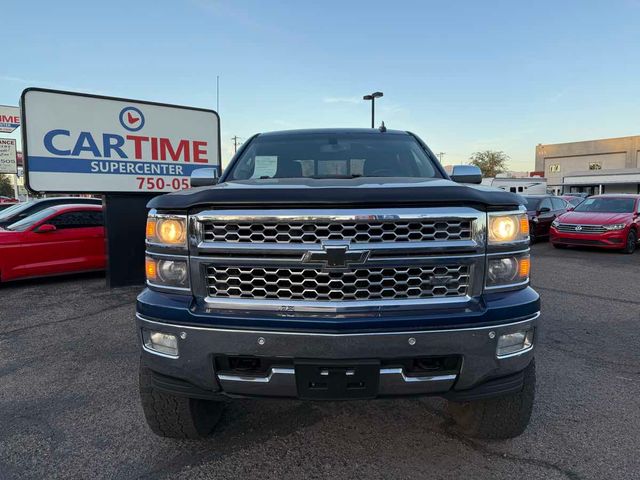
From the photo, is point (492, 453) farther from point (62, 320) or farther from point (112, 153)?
point (112, 153)

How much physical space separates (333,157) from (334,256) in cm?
179

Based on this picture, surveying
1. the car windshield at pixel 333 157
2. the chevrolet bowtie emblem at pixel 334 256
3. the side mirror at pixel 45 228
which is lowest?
the side mirror at pixel 45 228

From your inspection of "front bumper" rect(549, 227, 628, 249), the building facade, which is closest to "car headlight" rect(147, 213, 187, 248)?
"front bumper" rect(549, 227, 628, 249)

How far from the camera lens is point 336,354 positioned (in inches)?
79.9

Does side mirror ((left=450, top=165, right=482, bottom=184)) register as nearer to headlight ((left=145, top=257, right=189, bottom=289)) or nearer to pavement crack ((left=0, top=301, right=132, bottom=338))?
headlight ((left=145, top=257, right=189, bottom=289))

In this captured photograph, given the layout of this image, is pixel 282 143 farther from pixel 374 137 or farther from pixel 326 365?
pixel 326 365

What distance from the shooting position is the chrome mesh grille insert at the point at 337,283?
2.13 metres

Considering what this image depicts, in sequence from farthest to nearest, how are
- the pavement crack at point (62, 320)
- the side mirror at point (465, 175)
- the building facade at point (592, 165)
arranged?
the building facade at point (592, 165) → the pavement crack at point (62, 320) → the side mirror at point (465, 175)

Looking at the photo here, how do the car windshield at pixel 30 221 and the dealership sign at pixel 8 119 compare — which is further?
the dealership sign at pixel 8 119

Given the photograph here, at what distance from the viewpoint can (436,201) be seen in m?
2.18

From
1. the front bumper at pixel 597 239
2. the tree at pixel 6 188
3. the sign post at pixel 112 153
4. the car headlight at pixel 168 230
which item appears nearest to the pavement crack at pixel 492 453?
the car headlight at pixel 168 230

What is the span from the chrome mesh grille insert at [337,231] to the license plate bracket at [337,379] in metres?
0.55

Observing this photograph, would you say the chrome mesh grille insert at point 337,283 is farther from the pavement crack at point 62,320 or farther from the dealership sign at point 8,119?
the dealership sign at point 8,119

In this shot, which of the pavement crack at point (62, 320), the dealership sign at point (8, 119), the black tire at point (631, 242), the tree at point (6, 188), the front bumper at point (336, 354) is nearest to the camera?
the front bumper at point (336, 354)
